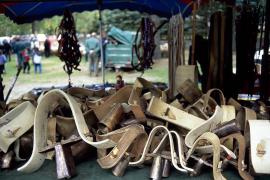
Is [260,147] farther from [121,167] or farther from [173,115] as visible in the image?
[121,167]

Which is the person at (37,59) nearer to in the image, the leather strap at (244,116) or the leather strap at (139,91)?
the leather strap at (139,91)

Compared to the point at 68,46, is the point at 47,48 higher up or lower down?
lower down

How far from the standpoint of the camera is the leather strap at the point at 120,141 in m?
1.45

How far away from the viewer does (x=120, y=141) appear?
1467 millimetres

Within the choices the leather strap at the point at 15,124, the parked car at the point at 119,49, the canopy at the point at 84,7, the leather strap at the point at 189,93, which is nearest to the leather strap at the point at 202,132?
the leather strap at the point at 189,93

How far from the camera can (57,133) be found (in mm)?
1662

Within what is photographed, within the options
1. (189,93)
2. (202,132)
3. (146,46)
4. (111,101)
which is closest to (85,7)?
(146,46)

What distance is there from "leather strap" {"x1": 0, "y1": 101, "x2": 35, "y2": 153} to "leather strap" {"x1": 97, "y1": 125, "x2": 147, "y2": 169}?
1.21 ft

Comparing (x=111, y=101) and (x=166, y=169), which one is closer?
(x=166, y=169)

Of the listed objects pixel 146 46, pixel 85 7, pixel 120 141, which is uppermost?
pixel 85 7

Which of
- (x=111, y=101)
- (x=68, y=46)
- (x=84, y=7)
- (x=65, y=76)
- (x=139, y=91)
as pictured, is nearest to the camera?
(x=111, y=101)

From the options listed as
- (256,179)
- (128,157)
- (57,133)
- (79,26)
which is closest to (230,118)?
(256,179)

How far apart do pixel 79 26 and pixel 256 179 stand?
72.3 ft

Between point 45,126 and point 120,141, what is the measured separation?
0.38 m
